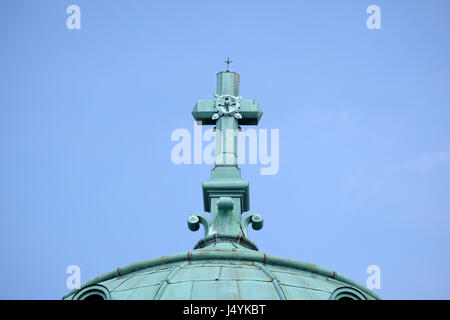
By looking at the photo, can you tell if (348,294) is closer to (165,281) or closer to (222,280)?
(222,280)

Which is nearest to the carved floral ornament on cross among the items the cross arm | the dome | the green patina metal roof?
the green patina metal roof

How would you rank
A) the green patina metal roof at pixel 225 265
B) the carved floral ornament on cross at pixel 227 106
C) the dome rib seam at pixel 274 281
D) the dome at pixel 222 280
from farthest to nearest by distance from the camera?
the carved floral ornament on cross at pixel 227 106, the green patina metal roof at pixel 225 265, the dome at pixel 222 280, the dome rib seam at pixel 274 281

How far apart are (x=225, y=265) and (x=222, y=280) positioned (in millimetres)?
1672

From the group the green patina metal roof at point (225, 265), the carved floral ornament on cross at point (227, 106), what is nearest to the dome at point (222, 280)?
the green patina metal roof at point (225, 265)

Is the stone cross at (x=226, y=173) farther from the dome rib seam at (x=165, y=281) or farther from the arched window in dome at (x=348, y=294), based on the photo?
the arched window in dome at (x=348, y=294)

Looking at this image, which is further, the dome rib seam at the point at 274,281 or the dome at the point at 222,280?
the dome at the point at 222,280

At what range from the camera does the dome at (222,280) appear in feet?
97.5

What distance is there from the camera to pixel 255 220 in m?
37.0

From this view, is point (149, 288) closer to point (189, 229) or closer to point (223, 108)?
point (189, 229)

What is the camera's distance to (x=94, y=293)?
98.3 ft

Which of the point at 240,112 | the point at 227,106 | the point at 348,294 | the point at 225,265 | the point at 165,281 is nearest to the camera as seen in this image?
the point at 348,294

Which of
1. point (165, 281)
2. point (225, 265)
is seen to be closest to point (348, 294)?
point (225, 265)
